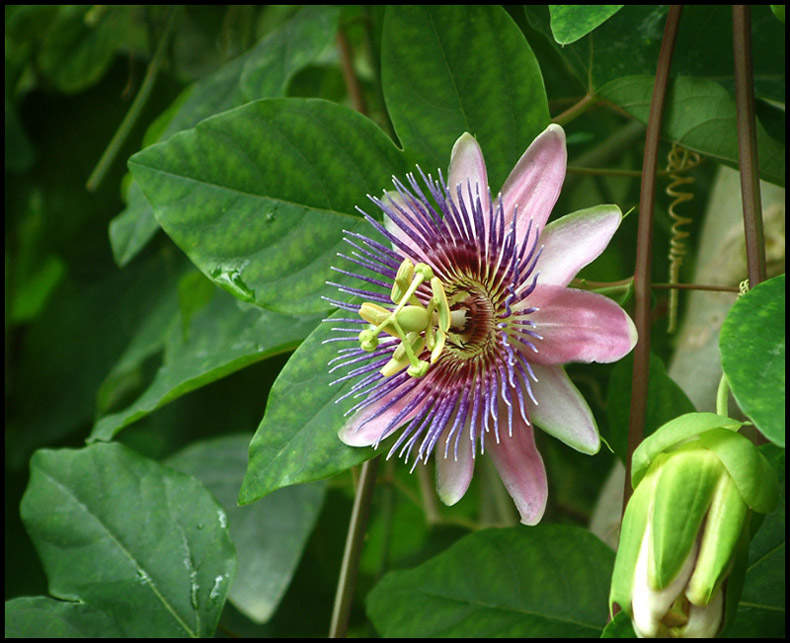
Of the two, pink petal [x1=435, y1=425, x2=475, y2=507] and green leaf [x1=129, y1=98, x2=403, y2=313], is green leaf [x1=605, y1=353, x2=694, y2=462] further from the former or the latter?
green leaf [x1=129, y1=98, x2=403, y2=313]

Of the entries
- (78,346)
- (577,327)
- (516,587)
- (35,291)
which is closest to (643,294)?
(577,327)

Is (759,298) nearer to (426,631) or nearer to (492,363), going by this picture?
(492,363)

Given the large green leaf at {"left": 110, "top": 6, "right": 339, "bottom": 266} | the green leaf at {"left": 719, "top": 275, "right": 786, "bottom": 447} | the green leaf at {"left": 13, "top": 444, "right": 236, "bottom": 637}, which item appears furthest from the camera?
the large green leaf at {"left": 110, "top": 6, "right": 339, "bottom": 266}

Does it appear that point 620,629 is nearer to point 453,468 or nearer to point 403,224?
point 453,468

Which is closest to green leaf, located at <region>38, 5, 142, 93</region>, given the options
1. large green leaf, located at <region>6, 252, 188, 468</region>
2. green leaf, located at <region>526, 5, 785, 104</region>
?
large green leaf, located at <region>6, 252, 188, 468</region>

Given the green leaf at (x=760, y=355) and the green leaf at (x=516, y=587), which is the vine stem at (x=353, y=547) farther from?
the green leaf at (x=760, y=355)

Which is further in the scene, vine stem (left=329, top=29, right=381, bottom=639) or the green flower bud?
vine stem (left=329, top=29, right=381, bottom=639)

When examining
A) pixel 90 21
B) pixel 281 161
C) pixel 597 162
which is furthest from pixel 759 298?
pixel 90 21
